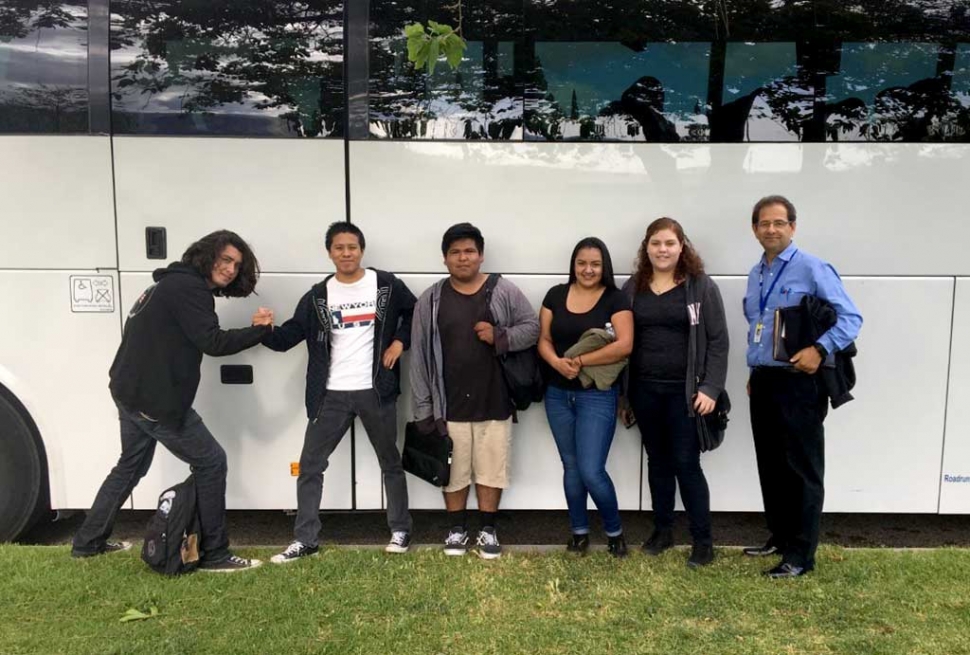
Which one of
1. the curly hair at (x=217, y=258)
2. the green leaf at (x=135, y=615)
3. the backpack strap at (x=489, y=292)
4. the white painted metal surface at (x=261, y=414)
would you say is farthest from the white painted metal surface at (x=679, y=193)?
the green leaf at (x=135, y=615)

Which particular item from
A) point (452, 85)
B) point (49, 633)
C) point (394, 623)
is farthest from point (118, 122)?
point (394, 623)

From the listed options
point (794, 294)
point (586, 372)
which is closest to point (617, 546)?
point (586, 372)

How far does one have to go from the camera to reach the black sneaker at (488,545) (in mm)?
3936

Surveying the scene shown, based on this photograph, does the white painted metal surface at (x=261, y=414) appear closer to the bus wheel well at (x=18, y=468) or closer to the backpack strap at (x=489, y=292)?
the bus wheel well at (x=18, y=468)

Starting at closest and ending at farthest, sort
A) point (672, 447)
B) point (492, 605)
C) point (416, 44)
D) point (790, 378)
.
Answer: point (416, 44)
point (492, 605)
point (790, 378)
point (672, 447)

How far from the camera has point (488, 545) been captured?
13.0 ft

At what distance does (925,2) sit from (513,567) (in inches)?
142

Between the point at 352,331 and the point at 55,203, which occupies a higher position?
the point at 55,203

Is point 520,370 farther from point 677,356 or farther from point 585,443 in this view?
point 677,356

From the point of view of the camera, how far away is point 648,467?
4000 millimetres

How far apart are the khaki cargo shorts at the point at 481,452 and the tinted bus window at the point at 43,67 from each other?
8.39 ft

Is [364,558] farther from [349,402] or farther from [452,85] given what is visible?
[452,85]

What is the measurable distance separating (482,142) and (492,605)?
90.4 inches

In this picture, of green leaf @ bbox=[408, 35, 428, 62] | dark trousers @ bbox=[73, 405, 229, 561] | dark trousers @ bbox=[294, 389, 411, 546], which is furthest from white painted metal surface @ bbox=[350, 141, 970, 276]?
dark trousers @ bbox=[73, 405, 229, 561]
